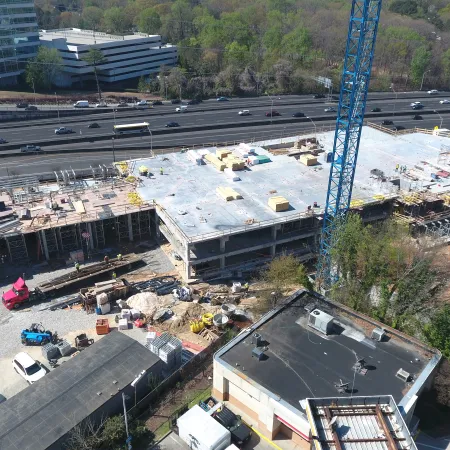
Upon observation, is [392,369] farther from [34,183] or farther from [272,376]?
[34,183]

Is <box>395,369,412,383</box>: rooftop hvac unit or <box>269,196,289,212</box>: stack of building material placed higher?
<box>269,196,289,212</box>: stack of building material

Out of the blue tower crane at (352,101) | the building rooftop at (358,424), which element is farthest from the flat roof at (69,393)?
the blue tower crane at (352,101)

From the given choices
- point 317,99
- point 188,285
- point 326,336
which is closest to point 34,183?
point 188,285

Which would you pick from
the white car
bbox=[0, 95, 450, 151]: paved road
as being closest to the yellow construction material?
bbox=[0, 95, 450, 151]: paved road

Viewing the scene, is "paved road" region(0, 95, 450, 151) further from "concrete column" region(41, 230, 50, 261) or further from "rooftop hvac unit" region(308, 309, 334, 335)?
"rooftop hvac unit" region(308, 309, 334, 335)

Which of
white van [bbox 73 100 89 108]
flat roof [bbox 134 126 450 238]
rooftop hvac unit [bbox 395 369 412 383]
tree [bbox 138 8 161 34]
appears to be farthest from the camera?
tree [bbox 138 8 161 34]

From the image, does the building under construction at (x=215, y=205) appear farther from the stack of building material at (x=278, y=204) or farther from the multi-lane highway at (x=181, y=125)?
the multi-lane highway at (x=181, y=125)
